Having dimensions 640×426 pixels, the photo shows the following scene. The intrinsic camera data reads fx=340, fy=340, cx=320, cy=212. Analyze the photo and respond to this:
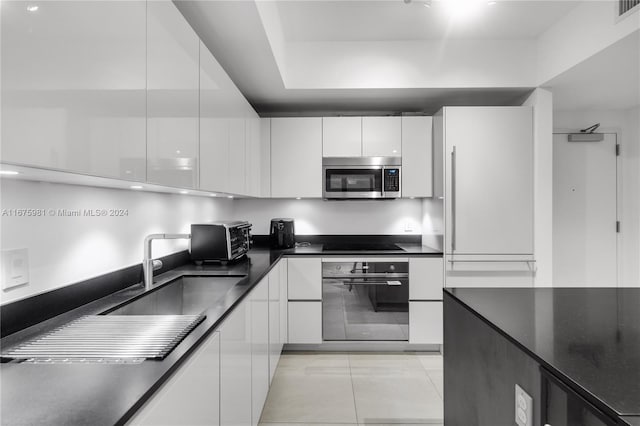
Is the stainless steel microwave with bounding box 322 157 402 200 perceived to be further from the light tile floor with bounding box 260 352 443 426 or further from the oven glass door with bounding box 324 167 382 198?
the light tile floor with bounding box 260 352 443 426

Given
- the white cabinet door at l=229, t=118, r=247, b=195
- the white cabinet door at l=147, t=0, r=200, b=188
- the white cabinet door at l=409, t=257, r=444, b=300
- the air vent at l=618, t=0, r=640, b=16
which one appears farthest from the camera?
the white cabinet door at l=409, t=257, r=444, b=300

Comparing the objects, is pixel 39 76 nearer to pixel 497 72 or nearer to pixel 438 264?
pixel 438 264

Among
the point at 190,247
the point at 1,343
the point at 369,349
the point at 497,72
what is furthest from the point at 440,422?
the point at 497,72

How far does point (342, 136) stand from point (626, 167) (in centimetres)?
290

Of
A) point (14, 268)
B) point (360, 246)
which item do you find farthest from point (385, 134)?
point (14, 268)

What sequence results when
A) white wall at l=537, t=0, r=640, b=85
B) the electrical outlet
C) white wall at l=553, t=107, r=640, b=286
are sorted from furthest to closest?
white wall at l=553, t=107, r=640, b=286
white wall at l=537, t=0, r=640, b=85
the electrical outlet

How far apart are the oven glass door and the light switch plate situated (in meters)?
2.37

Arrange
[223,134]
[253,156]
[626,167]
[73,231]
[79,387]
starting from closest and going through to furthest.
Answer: [79,387], [73,231], [223,134], [253,156], [626,167]

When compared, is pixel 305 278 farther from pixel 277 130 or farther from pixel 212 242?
pixel 277 130

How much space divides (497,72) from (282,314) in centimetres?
271

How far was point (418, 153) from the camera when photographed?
124 inches

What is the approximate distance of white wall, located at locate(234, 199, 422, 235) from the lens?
3576 mm

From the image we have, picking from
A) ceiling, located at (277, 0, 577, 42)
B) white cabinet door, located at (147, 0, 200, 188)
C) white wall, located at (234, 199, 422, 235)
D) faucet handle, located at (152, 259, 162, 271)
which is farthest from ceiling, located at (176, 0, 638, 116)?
faucet handle, located at (152, 259, 162, 271)

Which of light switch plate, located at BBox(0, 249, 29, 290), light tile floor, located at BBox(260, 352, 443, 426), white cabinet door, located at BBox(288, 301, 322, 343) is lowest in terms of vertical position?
light tile floor, located at BBox(260, 352, 443, 426)
